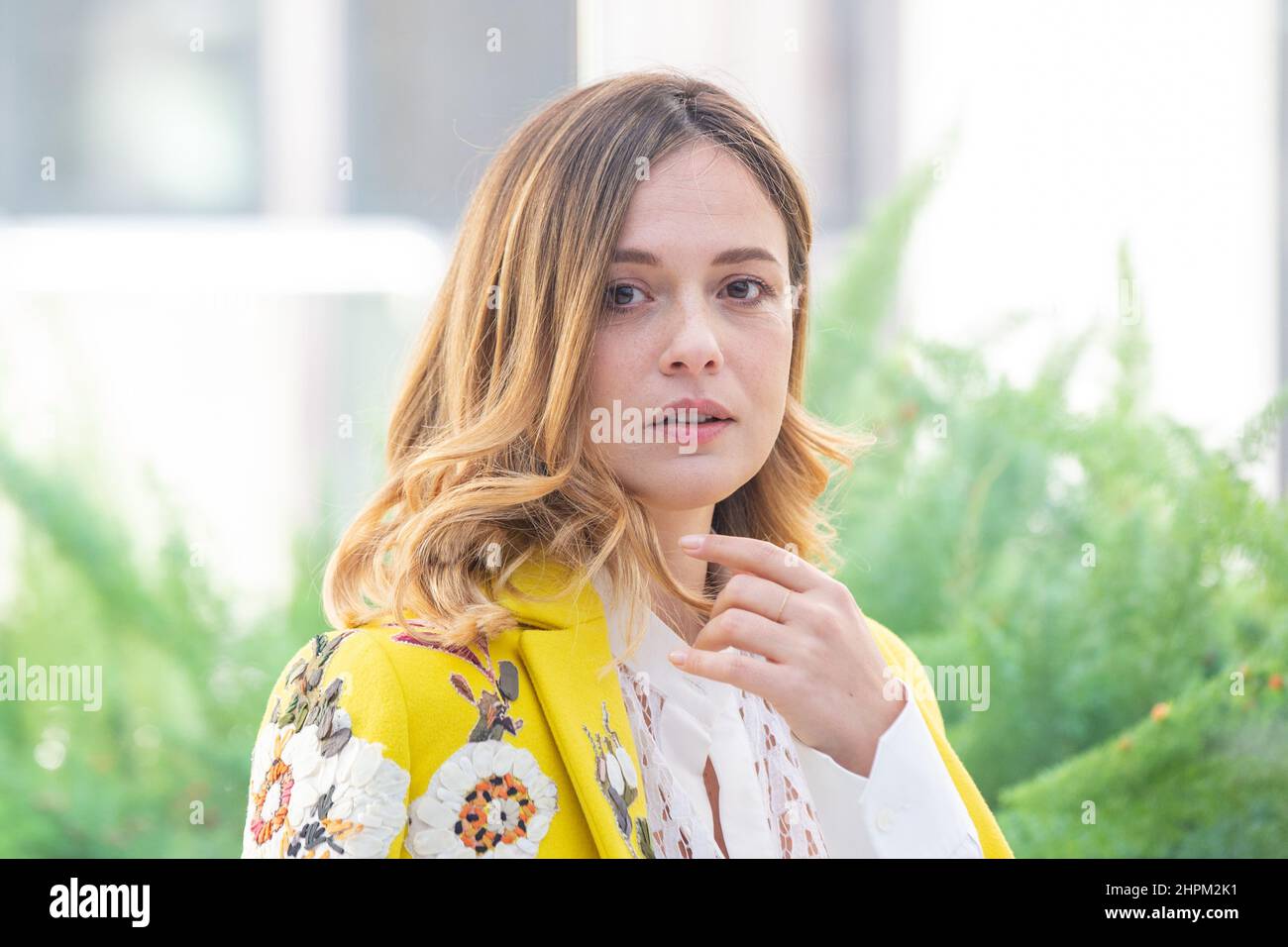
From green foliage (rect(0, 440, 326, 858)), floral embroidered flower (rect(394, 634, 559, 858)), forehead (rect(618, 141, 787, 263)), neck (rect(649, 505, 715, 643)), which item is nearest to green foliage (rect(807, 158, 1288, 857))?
neck (rect(649, 505, 715, 643))

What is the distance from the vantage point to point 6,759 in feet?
4.53

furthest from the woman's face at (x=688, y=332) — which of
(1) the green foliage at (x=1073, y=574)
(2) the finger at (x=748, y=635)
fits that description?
(1) the green foliage at (x=1073, y=574)

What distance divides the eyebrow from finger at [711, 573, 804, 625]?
209 millimetres

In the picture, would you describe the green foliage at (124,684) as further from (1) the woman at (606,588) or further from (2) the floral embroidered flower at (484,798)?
(2) the floral embroidered flower at (484,798)

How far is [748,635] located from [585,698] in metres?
0.11

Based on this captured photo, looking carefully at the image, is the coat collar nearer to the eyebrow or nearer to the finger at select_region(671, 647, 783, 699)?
the finger at select_region(671, 647, 783, 699)

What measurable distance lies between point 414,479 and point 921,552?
72cm

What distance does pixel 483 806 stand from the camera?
0.73 meters

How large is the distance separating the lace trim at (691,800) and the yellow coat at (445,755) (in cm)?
4

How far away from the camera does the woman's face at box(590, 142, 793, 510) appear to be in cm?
82

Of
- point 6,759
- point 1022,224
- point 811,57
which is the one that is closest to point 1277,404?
point 1022,224

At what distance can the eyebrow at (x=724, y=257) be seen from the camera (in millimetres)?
816
